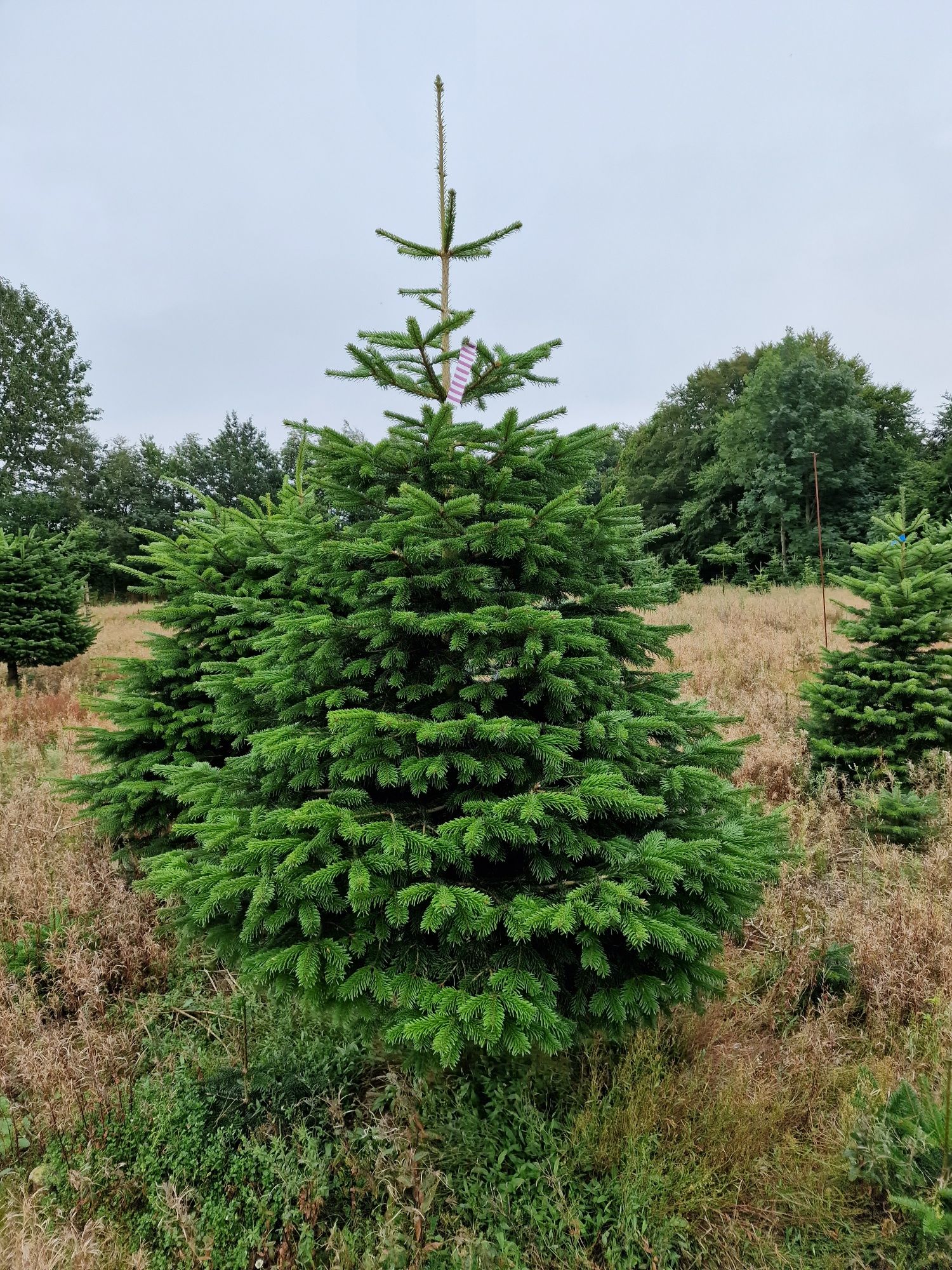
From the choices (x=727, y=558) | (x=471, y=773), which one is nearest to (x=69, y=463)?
(x=727, y=558)

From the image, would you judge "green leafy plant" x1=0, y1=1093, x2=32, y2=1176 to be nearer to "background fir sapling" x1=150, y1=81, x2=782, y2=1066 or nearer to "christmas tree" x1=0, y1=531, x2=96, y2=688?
"background fir sapling" x1=150, y1=81, x2=782, y2=1066

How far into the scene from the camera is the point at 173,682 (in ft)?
12.6

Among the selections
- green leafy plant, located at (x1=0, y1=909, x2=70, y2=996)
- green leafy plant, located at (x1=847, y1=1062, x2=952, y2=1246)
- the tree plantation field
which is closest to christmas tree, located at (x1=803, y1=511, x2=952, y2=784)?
the tree plantation field

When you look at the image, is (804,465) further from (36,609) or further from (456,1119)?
(456,1119)

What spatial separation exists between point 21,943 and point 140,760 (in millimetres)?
1138

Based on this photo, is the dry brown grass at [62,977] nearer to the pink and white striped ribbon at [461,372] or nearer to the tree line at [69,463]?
the pink and white striped ribbon at [461,372]

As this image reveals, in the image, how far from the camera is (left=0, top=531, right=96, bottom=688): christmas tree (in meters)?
9.91

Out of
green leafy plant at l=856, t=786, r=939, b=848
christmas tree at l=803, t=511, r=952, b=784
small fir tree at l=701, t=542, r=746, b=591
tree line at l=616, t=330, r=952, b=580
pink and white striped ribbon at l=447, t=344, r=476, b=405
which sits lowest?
green leafy plant at l=856, t=786, r=939, b=848

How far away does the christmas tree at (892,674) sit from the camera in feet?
15.5

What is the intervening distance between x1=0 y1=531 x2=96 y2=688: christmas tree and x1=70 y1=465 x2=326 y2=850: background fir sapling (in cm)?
788

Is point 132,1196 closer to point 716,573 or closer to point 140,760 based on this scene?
point 140,760

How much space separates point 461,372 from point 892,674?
4593 millimetres

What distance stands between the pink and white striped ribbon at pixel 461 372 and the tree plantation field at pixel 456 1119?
7.90 feet

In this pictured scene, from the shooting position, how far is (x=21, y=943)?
10.8ft
